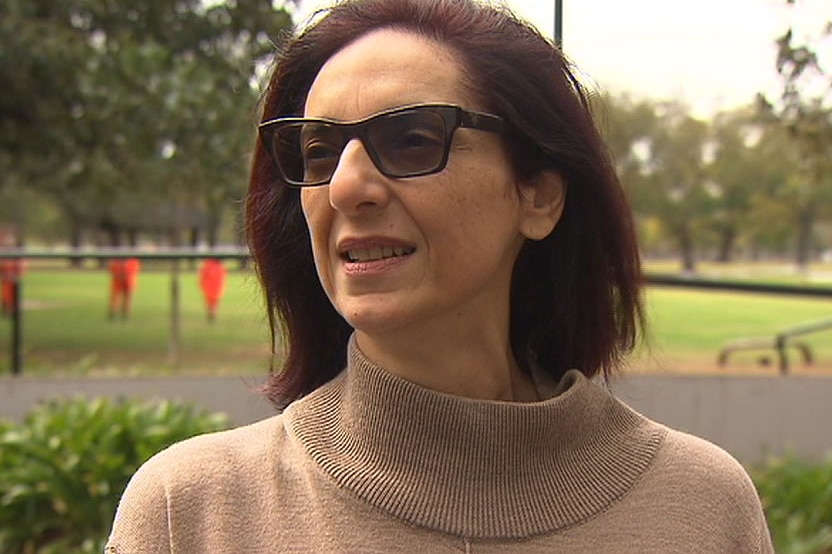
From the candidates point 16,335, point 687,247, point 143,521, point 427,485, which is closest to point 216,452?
point 143,521

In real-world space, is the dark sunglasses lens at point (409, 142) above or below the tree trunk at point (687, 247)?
above

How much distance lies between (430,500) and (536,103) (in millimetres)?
528

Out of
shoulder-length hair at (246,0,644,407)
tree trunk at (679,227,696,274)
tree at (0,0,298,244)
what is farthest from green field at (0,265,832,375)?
tree trunk at (679,227,696,274)

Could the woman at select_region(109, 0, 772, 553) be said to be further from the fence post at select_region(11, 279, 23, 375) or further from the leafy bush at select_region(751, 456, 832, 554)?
the fence post at select_region(11, 279, 23, 375)

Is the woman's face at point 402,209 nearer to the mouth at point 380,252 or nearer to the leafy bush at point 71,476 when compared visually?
the mouth at point 380,252

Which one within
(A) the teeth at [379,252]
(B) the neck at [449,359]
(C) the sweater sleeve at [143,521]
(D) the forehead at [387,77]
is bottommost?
(C) the sweater sleeve at [143,521]

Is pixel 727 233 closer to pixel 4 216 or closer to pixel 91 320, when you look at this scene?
pixel 91 320

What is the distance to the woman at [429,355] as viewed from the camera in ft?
4.31

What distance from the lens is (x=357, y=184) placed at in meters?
1.30

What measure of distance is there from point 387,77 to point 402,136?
88mm

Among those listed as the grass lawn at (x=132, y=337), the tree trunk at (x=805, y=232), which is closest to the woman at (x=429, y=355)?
the grass lawn at (x=132, y=337)

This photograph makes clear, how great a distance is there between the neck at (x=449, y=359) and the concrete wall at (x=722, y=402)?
5688 millimetres

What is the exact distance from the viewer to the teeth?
1.32 metres

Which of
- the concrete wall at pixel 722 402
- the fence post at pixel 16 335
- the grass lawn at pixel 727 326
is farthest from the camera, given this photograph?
the grass lawn at pixel 727 326
